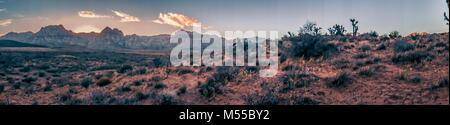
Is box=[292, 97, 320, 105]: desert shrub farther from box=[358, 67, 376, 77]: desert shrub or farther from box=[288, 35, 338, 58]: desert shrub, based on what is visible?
box=[288, 35, 338, 58]: desert shrub

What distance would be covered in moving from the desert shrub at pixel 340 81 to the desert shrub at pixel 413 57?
4.05 meters

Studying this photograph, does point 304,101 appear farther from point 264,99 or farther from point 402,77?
point 402,77

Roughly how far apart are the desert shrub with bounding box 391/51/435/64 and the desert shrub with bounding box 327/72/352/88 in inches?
159

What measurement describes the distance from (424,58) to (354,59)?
3749 mm

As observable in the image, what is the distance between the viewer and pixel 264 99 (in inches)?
494

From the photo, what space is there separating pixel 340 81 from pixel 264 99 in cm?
342

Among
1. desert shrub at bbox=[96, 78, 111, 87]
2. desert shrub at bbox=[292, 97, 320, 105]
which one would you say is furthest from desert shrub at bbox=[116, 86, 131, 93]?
desert shrub at bbox=[292, 97, 320, 105]

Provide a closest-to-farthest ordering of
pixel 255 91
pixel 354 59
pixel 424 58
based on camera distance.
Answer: pixel 255 91 → pixel 424 58 → pixel 354 59

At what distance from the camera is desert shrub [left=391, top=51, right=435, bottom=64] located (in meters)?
16.2

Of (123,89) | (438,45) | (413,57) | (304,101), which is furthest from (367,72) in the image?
(123,89)
